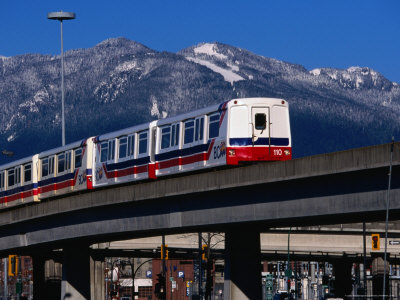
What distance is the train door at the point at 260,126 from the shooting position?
1709 inches

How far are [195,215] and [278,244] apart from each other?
135 feet

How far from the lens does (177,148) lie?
150 ft

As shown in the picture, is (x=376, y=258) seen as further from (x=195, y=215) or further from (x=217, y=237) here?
(x=195, y=215)

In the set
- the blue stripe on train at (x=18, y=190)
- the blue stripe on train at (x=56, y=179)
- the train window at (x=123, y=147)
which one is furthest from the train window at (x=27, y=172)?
the train window at (x=123, y=147)

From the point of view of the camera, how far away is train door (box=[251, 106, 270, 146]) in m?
43.4

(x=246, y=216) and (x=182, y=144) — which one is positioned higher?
(x=182, y=144)

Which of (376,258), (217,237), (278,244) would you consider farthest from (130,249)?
(376,258)

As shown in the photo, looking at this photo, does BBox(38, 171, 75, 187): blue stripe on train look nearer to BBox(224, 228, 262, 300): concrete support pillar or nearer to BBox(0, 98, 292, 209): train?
A: BBox(0, 98, 292, 209): train

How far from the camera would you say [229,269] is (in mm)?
42406

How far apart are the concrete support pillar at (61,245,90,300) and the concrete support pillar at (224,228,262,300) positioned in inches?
645

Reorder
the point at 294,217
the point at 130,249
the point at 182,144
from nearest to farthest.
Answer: the point at 294,217, the point at 182,144, the point at 130,249

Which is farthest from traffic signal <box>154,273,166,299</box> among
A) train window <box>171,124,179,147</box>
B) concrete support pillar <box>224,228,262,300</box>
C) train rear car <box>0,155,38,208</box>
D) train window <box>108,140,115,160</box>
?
concrete support pillar <box>224,228,262,300</box>

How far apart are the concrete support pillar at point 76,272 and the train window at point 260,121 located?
17.7 meters

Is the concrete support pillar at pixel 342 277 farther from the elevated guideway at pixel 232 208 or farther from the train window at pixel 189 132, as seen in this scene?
the train window at pixel 189 132
